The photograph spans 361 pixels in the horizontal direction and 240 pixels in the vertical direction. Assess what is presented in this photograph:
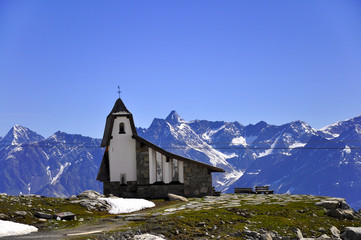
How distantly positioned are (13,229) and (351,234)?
23206mm

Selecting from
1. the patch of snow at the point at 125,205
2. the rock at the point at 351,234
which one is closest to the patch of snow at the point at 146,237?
the patch of snow at the point at 125,205

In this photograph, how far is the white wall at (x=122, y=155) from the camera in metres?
59.2

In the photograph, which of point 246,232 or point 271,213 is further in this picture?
point 271,213

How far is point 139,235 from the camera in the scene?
29.8 meters

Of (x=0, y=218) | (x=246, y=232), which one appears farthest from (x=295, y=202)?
(x=0, y=218)

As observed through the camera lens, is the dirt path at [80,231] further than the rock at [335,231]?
No

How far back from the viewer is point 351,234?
123 ft

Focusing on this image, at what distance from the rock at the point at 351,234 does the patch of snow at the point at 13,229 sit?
21.6m

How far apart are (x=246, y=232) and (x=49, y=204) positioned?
16.4 metres

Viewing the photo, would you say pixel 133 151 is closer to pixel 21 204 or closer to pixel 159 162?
pixel 159 162

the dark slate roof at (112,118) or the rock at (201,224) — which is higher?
the dark slate roof at (112,118)

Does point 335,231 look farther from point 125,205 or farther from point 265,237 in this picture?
point 125,205

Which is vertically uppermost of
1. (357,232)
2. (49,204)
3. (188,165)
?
(188,165)

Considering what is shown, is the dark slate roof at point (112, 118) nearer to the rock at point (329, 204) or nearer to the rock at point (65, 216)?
the rock at point (329, 204)
